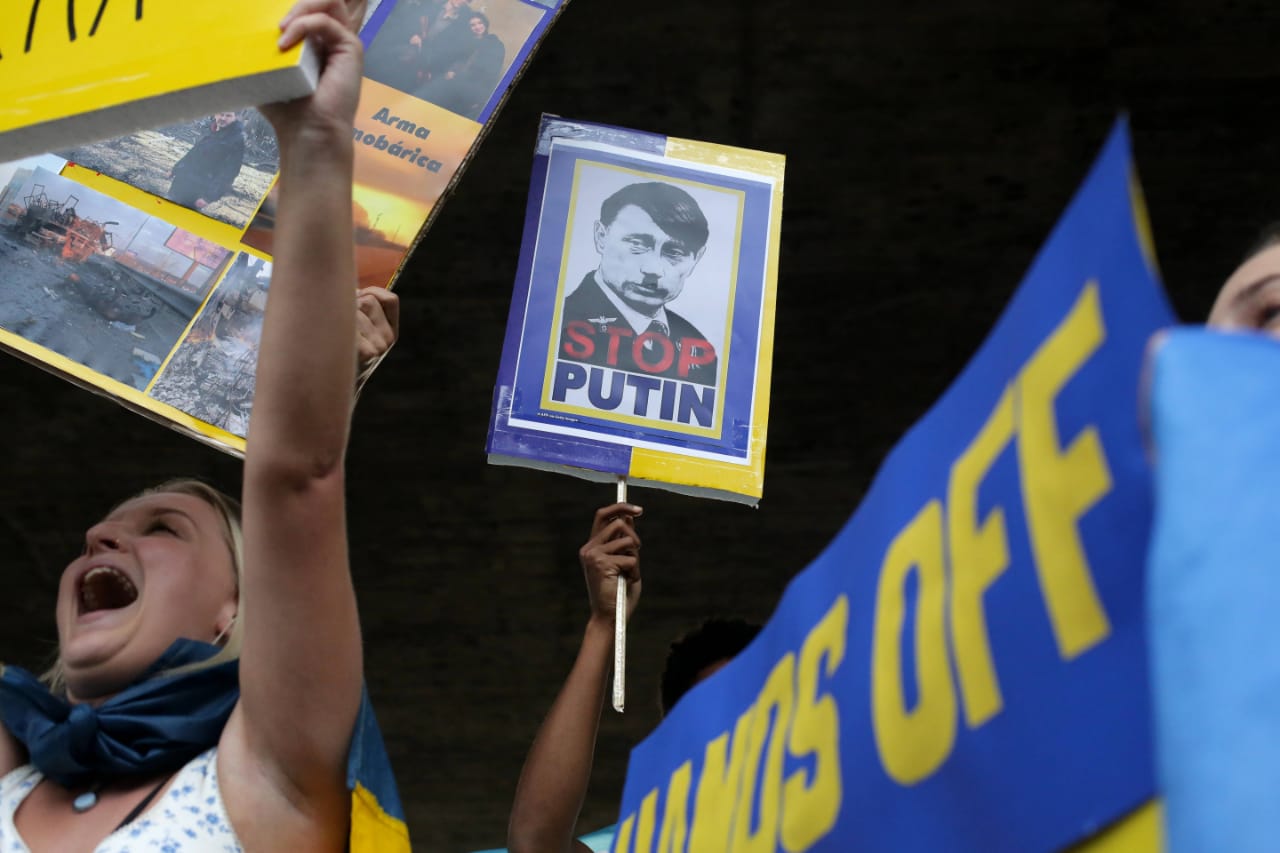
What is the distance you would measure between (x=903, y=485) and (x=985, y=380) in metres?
0.14

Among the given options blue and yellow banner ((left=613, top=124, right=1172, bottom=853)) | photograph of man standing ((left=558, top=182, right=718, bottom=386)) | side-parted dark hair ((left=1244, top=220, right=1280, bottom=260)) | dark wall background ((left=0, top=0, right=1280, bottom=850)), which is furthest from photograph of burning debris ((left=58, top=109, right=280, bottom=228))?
dark wall background ((left=0, top=0, right=1280, bottom=850))

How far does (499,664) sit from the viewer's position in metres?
7.99

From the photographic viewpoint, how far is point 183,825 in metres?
1.39

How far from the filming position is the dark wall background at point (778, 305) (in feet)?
18.5

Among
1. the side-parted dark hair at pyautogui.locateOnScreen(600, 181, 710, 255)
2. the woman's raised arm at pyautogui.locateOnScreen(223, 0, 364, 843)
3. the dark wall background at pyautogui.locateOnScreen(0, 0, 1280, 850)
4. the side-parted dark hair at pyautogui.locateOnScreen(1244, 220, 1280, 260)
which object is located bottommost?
the woman's raised arm at pyautogui.locateOnScreen(223, 0, 364, 843)

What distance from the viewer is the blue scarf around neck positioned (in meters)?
1.49

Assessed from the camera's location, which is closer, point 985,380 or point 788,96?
point 985,380

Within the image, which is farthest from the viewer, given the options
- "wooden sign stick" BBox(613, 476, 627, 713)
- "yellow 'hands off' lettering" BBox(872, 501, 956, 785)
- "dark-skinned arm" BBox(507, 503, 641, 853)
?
"dark-skinned arm" BBox(507, 503, 641, 853)

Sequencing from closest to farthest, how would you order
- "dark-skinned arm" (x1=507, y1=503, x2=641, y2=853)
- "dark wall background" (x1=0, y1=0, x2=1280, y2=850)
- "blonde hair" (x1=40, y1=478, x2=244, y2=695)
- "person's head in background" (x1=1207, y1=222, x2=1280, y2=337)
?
"person's head in background" (x1=1207, y1=222, x2=1280, y2=337) → "blonde hair" (x1=40, y1=478, x2=244, y2=695) → "dark-skinned arm" (x1=507, y1=503, x2=641, y2=853) → "dark wall background" (x1=0, y1=0, x2=1280, y2=850)

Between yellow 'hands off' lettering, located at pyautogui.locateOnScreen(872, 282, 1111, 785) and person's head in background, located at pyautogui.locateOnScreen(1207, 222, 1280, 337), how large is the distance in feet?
1.46

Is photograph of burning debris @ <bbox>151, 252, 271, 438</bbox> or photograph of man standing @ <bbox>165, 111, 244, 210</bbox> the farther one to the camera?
photograph of man standing @ <bbox>165, 111, 244, 210</bbox>

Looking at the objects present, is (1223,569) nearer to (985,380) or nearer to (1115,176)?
(1115,176)

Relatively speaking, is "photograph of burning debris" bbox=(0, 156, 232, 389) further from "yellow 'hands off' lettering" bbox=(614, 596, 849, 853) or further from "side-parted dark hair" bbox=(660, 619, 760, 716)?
Result: "side-parted dark hair" bbox=(660, 619, 760, 716)

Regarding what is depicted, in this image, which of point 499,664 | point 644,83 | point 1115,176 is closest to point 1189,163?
point 644,83
